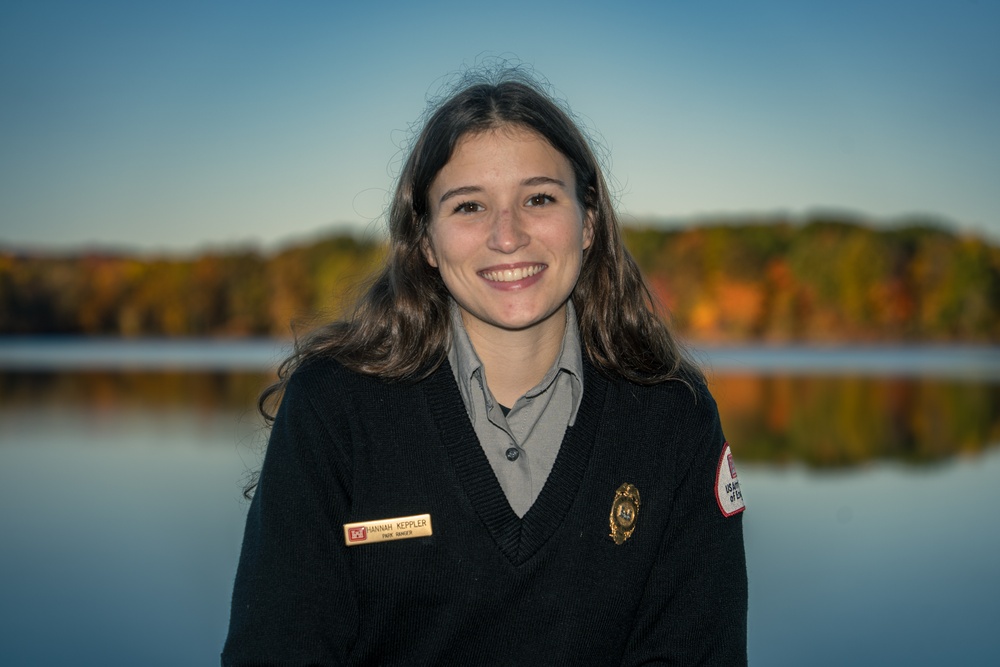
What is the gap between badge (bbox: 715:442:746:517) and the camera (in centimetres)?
187

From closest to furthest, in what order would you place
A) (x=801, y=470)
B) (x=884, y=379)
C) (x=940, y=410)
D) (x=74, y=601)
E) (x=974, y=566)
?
(x=74, y=601) → (x=974, y=566) → (x=801, y=470) → (x=940, y=410) → (x=884, y=379)

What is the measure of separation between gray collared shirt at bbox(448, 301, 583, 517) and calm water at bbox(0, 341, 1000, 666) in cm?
51

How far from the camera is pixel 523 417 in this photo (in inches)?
73.9

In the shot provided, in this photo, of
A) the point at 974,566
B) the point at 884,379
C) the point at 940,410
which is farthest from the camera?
the point at 884,379

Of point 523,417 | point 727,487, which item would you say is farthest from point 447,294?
point 727,487

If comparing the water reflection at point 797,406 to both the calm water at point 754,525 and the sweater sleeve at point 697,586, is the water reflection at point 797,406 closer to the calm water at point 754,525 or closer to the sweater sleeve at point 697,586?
the calm water at point 754,525

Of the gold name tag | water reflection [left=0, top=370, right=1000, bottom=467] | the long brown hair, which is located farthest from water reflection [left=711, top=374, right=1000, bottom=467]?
the gold name tag

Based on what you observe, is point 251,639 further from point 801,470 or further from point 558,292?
point 801,470

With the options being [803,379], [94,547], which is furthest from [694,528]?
[803,379]

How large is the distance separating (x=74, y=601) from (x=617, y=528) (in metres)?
3.27

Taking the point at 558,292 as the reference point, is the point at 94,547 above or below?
below

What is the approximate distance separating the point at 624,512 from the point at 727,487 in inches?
9.5

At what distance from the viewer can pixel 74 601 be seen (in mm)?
4152

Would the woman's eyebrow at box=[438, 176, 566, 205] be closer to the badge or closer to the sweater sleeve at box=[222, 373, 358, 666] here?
the sweater sleeve at box=[222, 373, 358, 666]
